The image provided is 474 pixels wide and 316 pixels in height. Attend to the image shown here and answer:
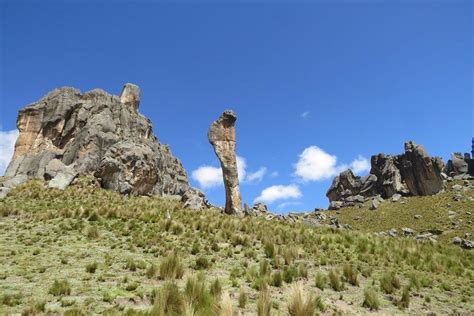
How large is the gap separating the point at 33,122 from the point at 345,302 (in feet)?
171

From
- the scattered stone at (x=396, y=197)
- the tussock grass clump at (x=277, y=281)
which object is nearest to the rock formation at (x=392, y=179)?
the scattered stone at (x=396, y=197)

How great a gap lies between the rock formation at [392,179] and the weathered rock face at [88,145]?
5096 cm

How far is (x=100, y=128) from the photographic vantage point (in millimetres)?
47812

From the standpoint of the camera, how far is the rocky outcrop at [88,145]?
137ft

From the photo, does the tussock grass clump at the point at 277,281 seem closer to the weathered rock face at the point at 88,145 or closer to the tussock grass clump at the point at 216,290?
the tussock grass clump at the point at 216,290

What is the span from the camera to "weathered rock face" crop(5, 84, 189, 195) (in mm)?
41812

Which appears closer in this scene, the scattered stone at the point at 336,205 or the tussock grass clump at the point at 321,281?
the tussock grass clump at the point at 321,281

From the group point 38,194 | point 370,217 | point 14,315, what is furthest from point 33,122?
point 370,217

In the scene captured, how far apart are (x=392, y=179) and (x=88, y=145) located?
6833cm

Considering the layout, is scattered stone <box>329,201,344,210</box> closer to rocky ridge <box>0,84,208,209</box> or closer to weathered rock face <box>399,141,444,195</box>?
weathered rock face <box>399,141,444,195</box>

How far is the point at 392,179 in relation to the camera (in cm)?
8400

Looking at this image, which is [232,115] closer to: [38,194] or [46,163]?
[38,194]

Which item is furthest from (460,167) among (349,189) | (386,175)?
(349,189)

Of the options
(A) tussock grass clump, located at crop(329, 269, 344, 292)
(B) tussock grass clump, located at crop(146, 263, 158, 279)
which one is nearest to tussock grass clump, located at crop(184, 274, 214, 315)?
(B) tussock grass clump, located at crop(146, 263, 158, 279)
